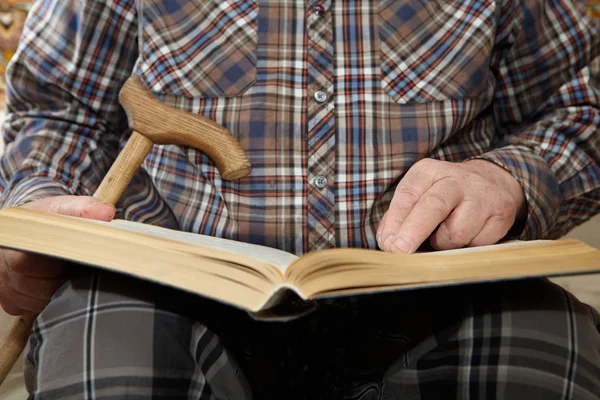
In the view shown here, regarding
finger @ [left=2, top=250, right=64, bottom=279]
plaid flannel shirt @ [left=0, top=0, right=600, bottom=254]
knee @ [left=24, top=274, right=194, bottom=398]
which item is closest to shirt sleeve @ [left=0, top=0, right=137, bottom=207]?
plaid flannel shirt @ [left=0, top=0, right=600, bottom=254]

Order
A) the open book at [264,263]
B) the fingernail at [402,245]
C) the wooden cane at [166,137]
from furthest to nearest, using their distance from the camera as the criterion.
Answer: the wooden cane at [166,137] → the fingernail at [402,245] → the open book at [264,263]

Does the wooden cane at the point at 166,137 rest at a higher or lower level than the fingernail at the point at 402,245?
→ lower

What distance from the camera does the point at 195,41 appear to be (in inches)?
29.7

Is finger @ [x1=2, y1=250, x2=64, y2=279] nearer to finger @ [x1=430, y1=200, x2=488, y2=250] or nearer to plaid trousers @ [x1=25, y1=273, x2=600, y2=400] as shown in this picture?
plaid trousers @ [x1=25, y1=273, x2=600, y2=400]

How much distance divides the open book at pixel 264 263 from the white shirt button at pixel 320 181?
0.78ft

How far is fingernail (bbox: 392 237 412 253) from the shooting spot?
0.53 m

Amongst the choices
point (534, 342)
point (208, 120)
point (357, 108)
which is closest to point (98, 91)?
point (208, 120)

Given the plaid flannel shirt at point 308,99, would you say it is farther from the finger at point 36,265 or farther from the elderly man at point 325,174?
the finger at point 36,265

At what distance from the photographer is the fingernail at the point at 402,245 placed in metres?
0.53

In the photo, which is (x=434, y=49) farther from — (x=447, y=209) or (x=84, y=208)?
(x=84, y=208)

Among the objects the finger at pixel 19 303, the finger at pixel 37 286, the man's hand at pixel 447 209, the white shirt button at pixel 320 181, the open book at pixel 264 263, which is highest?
the open book at pixel 264 263

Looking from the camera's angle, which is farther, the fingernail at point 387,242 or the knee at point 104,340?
the fingernail at point 387,242

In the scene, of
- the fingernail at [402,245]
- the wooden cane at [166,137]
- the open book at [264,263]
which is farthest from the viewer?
the wooden cane at [166,137]

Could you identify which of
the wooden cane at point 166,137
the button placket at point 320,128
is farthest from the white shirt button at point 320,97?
the wooden cane at point 166,137
